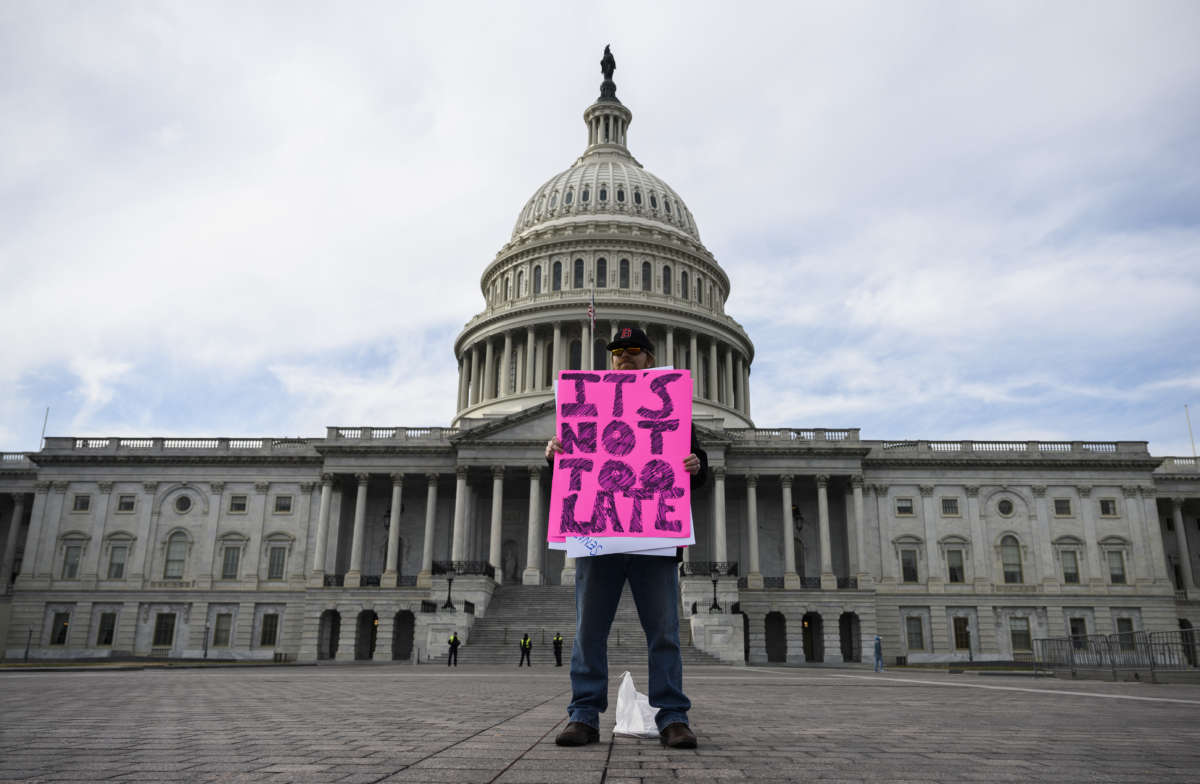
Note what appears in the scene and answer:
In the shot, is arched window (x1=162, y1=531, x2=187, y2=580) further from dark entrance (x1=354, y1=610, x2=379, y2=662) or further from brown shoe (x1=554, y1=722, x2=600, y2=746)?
brown shoe (x1=554, y1=722, x2=600, y2=746)

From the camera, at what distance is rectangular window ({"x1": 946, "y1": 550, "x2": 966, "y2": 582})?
5657 centimetres

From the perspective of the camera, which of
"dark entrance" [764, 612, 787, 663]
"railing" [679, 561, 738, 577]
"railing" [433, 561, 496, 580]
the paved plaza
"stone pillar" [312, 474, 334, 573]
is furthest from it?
"stone pillar" [312, 474, 334, 573]

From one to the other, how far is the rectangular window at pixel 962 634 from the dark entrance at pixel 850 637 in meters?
6.73

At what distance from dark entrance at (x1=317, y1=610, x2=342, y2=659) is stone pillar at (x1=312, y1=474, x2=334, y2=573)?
244 cm

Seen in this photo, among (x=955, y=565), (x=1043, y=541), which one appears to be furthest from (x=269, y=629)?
(x=1043, y=541)

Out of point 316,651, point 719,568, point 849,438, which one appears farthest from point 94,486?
point 849,438

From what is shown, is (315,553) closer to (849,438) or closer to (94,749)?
(849,438)

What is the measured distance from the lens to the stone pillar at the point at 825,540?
53.2 meters

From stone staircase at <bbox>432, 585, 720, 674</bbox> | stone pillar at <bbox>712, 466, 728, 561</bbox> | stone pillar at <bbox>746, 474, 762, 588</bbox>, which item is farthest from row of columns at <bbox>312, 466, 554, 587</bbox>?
stone pillar at <bbox>746, 474, 762, 588</bbox>

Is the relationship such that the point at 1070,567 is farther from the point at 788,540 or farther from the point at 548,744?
the point at 548,744

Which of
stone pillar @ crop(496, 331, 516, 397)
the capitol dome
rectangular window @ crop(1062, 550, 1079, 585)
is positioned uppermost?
the capitol dome

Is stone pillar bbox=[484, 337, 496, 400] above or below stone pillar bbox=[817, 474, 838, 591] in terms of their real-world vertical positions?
above

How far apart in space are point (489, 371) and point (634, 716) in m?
66.1

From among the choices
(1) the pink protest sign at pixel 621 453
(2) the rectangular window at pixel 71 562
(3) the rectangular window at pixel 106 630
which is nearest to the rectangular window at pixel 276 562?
(3) the rectangular window at pixel 106 630
